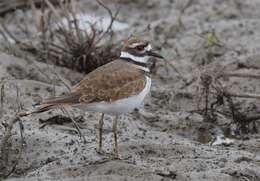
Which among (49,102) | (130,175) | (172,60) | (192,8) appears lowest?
(130,175)

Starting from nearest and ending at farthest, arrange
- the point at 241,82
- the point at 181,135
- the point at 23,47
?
the point at 181,135
the point at 241,82
the point at 23,47

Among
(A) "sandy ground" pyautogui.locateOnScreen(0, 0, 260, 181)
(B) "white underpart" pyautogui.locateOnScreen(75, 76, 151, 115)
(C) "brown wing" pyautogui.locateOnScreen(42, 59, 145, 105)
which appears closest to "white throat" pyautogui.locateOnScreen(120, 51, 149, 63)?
(C) "brown wing" pyautogui.locateOnScreen(42, 59, 145, 105)

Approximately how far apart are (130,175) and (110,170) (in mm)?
174

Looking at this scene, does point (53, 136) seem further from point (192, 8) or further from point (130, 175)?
point (192, 8)

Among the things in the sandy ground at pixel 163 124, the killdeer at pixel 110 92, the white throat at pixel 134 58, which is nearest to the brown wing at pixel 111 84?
the killdeer at pixel 110 92

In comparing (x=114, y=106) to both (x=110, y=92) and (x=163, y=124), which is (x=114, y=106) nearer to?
(x=110, y=92)

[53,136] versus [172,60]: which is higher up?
[172,60]

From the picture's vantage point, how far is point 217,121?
7.29 metres

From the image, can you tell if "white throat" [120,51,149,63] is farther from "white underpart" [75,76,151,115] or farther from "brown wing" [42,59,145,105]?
"white underpart" [75,76,151,115]

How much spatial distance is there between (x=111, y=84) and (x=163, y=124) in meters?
1.60

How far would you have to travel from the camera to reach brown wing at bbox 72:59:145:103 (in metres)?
5.53

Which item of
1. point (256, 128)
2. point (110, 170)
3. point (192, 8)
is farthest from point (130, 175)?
point (192, 8)

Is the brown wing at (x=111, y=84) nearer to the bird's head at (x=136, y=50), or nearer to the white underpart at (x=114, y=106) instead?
the white underpart at (x=114, y=106)

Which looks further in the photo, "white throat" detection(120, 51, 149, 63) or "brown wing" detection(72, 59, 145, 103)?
"white throat" detection(120, 51, 149, 63)
